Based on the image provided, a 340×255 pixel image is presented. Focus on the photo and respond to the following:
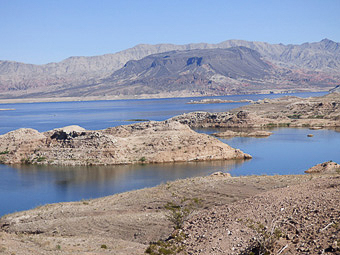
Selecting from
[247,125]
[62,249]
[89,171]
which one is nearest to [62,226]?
[62,249]

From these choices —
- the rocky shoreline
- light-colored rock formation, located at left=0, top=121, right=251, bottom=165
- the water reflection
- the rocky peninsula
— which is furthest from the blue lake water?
the rocky peninsula

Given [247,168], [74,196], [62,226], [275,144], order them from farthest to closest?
1. [275,144]
2. [247,168]
3. [74,196]
4. [62,226]

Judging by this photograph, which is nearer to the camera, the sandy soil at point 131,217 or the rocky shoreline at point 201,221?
the rocky shoreline at point 201,221

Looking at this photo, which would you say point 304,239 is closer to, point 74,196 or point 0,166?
point 74,196

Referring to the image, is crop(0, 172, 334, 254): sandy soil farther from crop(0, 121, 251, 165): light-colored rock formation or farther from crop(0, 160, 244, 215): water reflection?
crop(0, 121, 251, 165): light-colored rock formation

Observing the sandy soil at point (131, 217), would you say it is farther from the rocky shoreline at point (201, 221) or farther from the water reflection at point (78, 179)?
the water reflection at point (78, 179)

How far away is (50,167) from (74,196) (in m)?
16.3

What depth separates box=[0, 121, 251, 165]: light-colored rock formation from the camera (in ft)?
171

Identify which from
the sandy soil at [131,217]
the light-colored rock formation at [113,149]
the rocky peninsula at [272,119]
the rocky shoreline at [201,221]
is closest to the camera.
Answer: the rocky shoreline at [201,221]

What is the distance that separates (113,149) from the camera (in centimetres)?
5253

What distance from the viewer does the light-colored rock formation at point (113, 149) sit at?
51969 millimetres

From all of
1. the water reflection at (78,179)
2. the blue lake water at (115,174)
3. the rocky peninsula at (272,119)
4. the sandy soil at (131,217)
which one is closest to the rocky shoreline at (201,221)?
the sandy soil at (131,217)

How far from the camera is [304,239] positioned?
15.1 metres

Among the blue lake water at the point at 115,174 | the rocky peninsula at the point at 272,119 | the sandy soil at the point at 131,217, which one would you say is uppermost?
the sandy soil at the point at 131,217
